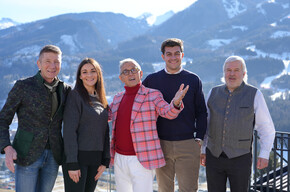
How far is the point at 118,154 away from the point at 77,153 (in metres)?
0.53

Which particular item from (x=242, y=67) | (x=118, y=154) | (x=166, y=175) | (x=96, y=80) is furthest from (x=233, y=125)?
(x=96, y=80)

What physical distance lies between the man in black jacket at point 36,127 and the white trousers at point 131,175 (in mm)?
678

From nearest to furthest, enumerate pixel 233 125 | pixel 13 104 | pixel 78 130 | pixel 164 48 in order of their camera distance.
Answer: pixel 13 104
pixel 78 130
pixel 233 125
pixel 164 48

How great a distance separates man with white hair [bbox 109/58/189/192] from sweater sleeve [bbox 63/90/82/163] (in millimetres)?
496

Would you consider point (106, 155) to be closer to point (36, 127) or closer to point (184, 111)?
point (36, 127)

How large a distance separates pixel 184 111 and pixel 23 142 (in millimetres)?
1857

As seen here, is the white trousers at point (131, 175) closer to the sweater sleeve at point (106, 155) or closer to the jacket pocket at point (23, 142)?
the sweater sleeve at point (106, 155)

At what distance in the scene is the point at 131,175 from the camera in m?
3.52

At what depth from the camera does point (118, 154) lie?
3.60 m

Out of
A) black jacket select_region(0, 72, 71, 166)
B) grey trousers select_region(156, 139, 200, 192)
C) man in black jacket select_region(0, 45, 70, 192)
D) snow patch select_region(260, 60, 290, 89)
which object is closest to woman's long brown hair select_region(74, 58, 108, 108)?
man in black jacket select_region(0, 45, 70, 192)

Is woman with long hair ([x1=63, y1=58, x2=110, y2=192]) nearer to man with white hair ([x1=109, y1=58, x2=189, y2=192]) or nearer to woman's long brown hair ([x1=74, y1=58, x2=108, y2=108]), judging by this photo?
woman's long brown hair ([x1=74, y1=58, x2=108, y2=108])

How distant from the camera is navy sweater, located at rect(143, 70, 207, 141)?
376 centimetres

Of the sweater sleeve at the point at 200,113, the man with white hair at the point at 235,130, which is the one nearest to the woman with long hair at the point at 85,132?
the sweater sleeve at the point at 200,113

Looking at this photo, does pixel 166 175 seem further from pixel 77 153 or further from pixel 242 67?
pixel 242 67
